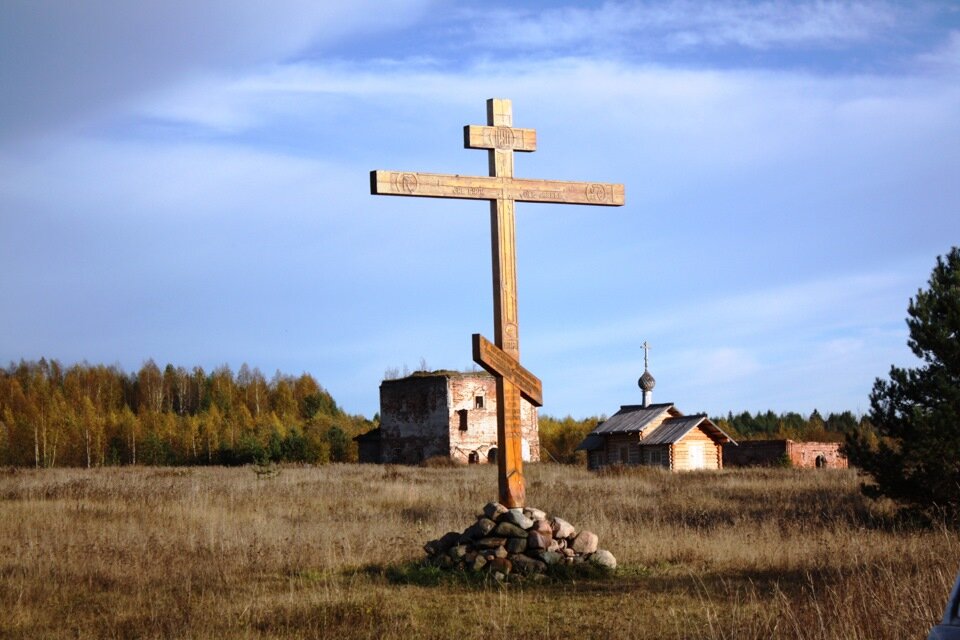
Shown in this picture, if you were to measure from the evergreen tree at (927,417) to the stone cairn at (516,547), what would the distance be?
6.71m

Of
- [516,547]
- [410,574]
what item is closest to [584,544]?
[516,547]

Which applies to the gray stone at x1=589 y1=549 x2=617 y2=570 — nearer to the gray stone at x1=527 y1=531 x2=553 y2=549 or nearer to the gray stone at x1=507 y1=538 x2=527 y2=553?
the gray stone at x1=527 y1=531 x2=553 y2=549

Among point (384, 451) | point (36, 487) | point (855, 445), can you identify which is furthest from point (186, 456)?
point (855, 445)

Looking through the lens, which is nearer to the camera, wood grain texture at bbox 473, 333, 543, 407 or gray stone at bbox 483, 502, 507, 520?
wood grain texture at bbox 473, 333, 543, 407

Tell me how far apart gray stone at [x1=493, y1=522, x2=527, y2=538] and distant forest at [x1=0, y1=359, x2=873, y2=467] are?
35795 millimetres

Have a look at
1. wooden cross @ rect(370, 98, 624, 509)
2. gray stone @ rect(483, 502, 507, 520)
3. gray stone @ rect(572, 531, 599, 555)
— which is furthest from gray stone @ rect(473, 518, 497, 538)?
gray stone @ rect(572, 531, 599, 555)

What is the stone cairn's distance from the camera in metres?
10.3

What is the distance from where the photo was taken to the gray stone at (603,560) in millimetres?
10367

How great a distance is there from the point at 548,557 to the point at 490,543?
60 cm

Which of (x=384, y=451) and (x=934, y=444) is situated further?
(x=384, y=451)

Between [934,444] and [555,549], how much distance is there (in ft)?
23.5

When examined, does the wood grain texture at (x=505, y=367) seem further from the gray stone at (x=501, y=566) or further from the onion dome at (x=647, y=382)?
the onion dome at (x=647, y=382)

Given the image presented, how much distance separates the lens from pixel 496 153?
11039 mm

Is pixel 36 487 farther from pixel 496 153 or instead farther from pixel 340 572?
pixel 496 153
